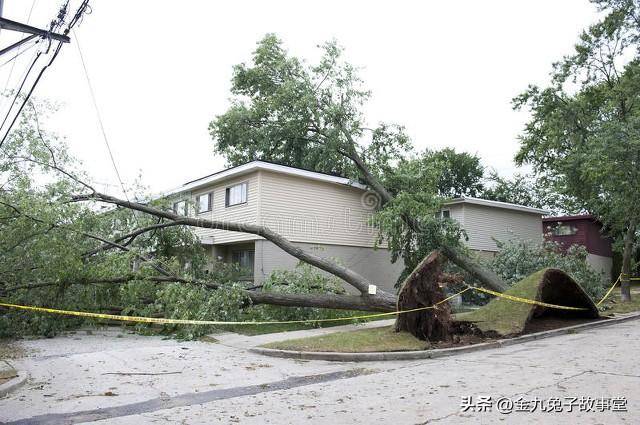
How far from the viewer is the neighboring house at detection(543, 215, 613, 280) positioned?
3169 centimetres

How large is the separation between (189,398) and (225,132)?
781 inches

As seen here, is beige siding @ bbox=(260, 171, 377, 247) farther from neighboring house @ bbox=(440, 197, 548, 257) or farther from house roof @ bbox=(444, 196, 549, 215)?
neighboring house @ bbox=(440, 197, 548, 257)

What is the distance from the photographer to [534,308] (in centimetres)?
1141

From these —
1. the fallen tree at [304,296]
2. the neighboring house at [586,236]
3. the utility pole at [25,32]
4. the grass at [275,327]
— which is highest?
the utility pole at [25,32]

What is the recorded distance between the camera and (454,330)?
35.7 feet

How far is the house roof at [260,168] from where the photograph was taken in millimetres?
18984

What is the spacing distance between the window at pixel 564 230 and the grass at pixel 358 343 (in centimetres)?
2620

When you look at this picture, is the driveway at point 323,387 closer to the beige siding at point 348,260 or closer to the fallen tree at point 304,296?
the fallen tree at point 304,296

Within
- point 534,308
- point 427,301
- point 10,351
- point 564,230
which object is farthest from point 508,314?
point 564,230

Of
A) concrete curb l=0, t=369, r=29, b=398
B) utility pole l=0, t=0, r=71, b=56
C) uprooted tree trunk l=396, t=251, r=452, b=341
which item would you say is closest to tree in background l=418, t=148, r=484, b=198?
uprooted tree trunk l=396, t=251, r=452, b=341

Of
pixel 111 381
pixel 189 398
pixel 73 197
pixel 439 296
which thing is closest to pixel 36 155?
pixel 73 197

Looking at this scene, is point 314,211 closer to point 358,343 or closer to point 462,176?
point 358,343

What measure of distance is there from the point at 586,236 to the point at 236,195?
908 inches

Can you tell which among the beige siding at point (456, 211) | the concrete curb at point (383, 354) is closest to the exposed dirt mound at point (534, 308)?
the concrete curb at point (383, 354)
